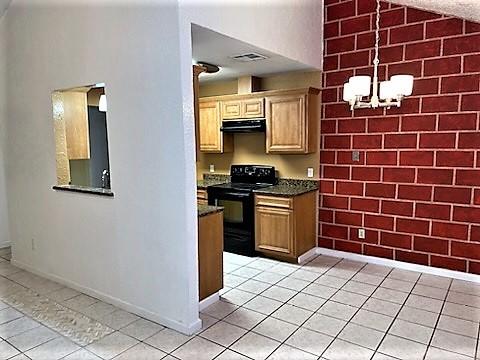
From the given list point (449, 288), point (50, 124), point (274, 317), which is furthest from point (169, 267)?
point (449, 288)

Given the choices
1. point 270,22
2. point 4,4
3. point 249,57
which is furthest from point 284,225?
point 4,4

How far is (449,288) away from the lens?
3561 millimetres

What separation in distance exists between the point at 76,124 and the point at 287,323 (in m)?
2.96

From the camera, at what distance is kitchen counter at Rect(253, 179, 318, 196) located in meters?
4.28

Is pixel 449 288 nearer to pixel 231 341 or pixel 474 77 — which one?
pixel 474 77

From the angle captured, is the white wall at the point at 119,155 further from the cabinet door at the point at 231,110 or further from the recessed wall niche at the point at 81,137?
the cabinet door at the point at 231,110

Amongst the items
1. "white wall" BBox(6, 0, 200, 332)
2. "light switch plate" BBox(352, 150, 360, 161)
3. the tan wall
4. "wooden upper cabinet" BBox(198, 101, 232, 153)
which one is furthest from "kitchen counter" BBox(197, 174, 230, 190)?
"white wall" BBox(6, 0, 200, 332)

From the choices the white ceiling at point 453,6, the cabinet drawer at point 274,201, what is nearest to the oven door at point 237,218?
the cabinet drawer at point 274,201

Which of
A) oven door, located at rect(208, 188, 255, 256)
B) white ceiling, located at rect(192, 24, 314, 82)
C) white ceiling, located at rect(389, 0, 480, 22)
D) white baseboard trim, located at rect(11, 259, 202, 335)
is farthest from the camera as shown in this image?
oven door, located at rect(208, 188, 255, 256)

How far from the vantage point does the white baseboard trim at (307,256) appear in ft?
14.3

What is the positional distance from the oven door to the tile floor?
2.36 ft

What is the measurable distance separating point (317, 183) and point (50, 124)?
319 centimetres

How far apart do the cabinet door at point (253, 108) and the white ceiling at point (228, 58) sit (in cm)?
37

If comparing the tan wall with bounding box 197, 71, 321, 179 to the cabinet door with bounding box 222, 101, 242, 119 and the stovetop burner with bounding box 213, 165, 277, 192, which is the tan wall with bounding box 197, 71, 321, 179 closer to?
the stovetop burner with bounding box 213, 165, 277, 192
